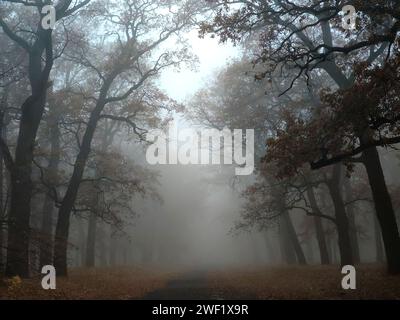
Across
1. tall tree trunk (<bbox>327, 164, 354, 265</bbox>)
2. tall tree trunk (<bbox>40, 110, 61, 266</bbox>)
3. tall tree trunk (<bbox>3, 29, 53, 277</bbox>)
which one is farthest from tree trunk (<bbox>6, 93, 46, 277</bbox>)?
tall tree trunk (<bbox>327, 164, 354, 265</bbox>)

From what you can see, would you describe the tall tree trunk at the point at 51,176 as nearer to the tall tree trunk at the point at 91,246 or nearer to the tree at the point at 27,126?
the tree at the point at 27,126

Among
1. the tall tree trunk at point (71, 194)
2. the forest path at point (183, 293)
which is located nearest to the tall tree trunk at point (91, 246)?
the tall tree trunk at point (71, 194)

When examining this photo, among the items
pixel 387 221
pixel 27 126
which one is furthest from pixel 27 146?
pixel 387 221

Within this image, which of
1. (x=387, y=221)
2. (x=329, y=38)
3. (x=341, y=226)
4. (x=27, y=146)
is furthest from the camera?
(x=341, y=226)

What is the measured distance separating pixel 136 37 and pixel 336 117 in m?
13.0

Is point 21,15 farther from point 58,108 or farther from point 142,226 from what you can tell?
point 142,226

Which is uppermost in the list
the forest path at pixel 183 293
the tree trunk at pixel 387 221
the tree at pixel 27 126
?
the tree at pixel 27 126

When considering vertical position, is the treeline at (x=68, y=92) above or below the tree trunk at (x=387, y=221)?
above

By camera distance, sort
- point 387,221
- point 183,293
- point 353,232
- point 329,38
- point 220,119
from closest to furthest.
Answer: point 183,293
point 387,221
point 329,38
point 220,119
point 353,232

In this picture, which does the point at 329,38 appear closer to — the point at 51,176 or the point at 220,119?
the point at 220,119

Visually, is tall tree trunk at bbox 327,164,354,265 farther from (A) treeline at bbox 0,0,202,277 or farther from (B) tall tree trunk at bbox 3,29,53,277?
(B) tall tree trunk at bbox 3,29,53,277

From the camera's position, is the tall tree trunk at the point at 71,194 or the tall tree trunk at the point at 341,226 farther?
the tall tree trunk at the point at 341,226
